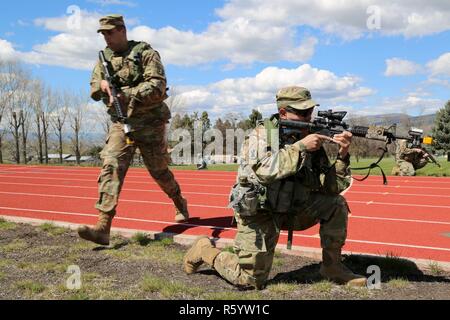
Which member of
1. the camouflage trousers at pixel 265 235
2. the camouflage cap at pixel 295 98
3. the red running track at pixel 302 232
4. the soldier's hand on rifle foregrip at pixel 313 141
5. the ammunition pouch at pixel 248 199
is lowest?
the red running track at pixel 302 232

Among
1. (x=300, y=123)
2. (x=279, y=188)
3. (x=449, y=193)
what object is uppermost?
(x=300, y=123)

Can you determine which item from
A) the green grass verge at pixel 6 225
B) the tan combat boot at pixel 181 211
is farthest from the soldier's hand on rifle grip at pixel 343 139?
the green grass verge at pixel 6 225

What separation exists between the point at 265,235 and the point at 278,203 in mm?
286

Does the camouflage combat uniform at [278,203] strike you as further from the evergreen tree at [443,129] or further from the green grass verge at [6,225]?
the evergreen tree at [443,129]

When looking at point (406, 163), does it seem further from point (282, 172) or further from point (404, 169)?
point (282, 172)

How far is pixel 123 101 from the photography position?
5.24 metres

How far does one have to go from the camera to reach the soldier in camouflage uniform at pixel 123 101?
5133mm

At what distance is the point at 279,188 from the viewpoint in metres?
3.74

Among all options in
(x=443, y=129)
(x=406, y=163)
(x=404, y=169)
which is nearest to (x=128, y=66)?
(x=404, y=169)
